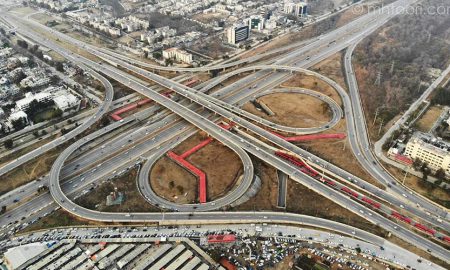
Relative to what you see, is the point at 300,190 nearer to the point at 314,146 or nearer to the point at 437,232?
the point at 314,146

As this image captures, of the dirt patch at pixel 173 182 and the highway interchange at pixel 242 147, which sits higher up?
the highway interchange at pixel 242 147

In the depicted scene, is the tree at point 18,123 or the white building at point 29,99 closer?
the tree at point 18,123

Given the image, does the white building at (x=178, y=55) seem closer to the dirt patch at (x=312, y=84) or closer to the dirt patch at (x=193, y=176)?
the dirt patch at (x=312, y=84)

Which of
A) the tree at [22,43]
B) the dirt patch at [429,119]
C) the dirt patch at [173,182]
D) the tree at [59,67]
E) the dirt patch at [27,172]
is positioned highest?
the tree at [22,43]

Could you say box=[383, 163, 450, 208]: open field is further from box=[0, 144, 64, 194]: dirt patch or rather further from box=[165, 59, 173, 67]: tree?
box=[165, 59, 173, 67]: tree

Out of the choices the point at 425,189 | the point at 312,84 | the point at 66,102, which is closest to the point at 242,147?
the point at 425,189

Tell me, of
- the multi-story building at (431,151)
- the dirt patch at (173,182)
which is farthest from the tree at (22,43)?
the multi-story building at (431,151)

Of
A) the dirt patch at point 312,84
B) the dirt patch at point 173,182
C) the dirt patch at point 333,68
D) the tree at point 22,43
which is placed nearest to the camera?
the dirt patch at point 173,182
